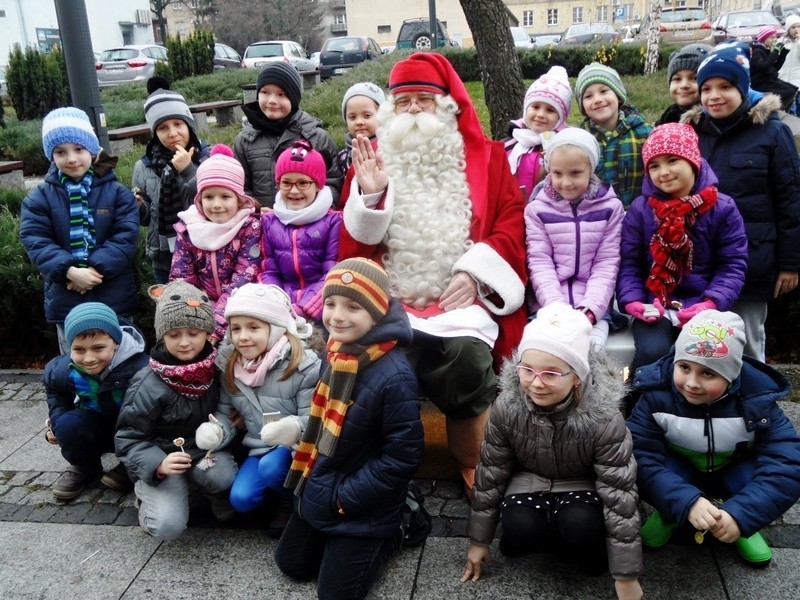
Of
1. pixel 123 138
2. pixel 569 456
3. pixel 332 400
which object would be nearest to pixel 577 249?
pixel 569 456

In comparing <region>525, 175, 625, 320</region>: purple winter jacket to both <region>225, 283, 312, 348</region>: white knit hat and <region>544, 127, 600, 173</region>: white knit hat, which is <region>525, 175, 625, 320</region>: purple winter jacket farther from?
<region>225, 283, 312, 348</region>: white knit hat

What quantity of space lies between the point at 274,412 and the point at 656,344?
1812 millimetres

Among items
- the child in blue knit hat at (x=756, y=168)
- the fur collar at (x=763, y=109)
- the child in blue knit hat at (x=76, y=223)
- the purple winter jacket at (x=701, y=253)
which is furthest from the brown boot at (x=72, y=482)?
the fur collar at (x=763, y=109)

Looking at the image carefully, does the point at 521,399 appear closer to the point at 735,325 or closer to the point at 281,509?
the point at 735,325

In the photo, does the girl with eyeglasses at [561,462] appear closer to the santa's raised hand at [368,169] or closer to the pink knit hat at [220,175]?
the santa's raised hand at [368,169]

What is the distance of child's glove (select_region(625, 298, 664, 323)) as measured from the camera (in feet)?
11.9

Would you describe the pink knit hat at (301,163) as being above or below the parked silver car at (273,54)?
below

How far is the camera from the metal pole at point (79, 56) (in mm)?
6067

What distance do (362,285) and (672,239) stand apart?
62.3 inches

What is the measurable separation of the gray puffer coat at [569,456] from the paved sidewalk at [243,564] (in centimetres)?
26

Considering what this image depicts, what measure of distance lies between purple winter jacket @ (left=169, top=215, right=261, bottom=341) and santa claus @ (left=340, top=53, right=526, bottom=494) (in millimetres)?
557

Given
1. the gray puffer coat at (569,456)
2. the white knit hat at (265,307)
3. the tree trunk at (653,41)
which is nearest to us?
the gray puffer coat at (569,456)

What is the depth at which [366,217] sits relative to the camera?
373cm

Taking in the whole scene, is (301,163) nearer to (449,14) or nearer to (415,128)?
(415,128)
